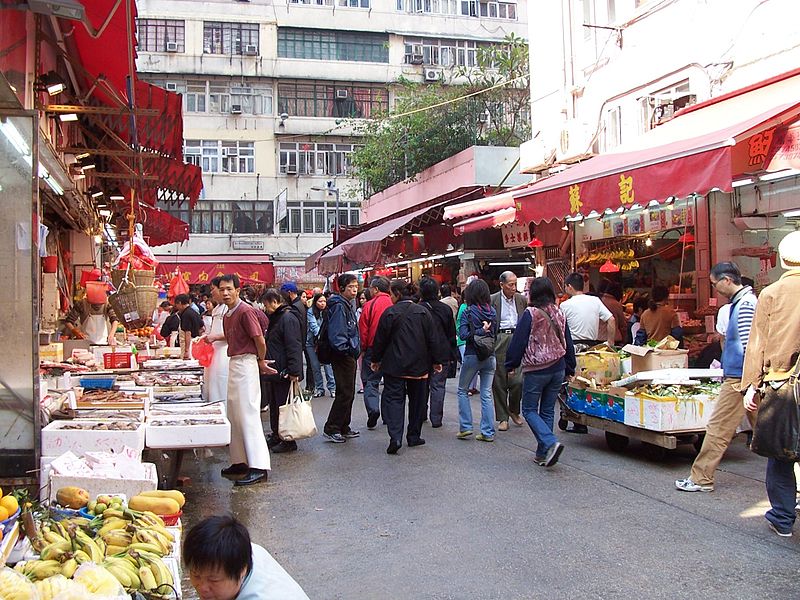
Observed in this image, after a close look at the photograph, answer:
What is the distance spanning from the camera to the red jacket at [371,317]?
1059 cm

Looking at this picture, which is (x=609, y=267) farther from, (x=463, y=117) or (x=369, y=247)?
(x=463, y=117)

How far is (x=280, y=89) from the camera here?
39.2 m

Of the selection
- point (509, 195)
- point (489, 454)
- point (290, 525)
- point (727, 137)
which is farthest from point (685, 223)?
point (290, 525)

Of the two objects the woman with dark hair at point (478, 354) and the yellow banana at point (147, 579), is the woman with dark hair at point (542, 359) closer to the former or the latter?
the woman with dark hair at point (478, 354)

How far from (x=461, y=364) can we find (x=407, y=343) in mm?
2958

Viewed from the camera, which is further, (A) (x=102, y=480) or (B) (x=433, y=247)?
(B) (x=433, y=247)

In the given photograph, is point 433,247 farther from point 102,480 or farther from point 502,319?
point 102,480

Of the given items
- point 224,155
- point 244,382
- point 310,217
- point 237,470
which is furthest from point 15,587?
point 224,155

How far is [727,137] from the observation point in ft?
26.0

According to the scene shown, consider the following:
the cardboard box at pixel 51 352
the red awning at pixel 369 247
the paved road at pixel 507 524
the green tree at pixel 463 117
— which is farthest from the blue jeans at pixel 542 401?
the green tree at pixel 463 117

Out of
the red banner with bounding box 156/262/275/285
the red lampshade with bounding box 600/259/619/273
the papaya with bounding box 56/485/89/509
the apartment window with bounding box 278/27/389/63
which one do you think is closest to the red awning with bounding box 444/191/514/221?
the red lampshade with bounding box 600/259/619/273

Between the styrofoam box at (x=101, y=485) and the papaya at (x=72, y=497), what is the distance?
126mm

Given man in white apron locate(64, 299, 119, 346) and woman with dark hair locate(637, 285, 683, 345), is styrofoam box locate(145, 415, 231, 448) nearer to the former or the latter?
man in white apron locate(64, 299, 119, 346)

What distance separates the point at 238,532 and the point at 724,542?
398 centimetres
